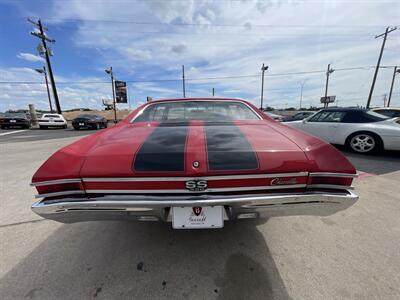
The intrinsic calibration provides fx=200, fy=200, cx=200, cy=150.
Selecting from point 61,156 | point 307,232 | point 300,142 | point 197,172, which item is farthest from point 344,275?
point 61,156

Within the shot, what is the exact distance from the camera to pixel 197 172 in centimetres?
129

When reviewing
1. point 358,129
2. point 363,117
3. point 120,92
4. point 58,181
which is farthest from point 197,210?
point 120,92

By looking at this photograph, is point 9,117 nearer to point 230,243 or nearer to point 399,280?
point 230,243

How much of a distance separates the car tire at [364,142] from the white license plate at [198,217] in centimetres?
594

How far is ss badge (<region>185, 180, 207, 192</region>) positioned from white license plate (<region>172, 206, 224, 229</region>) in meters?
0.13

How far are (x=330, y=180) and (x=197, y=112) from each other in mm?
1656

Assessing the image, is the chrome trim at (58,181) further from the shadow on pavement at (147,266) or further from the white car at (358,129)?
the white car at (358,129)

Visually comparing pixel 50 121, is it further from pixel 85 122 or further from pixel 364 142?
pixel 364 142

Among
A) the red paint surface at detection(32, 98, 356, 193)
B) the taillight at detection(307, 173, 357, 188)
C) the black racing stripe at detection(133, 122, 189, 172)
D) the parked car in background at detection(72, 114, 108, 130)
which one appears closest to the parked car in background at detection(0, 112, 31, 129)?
the parked car in background at detection(72, 114, 108, 130)

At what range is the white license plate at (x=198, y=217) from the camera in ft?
4.46

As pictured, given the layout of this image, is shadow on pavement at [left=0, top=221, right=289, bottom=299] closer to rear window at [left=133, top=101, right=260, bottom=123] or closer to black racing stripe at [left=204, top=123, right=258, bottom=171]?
black racing stripe at [left=204, top=123, right=258, bottom=171]

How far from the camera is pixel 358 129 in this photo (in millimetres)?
5438

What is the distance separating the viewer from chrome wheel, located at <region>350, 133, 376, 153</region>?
5328 mm

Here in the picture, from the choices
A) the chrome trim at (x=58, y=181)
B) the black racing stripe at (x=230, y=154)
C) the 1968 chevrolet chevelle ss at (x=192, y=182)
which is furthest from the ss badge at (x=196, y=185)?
the chrome trim at (x=58, y=181)
